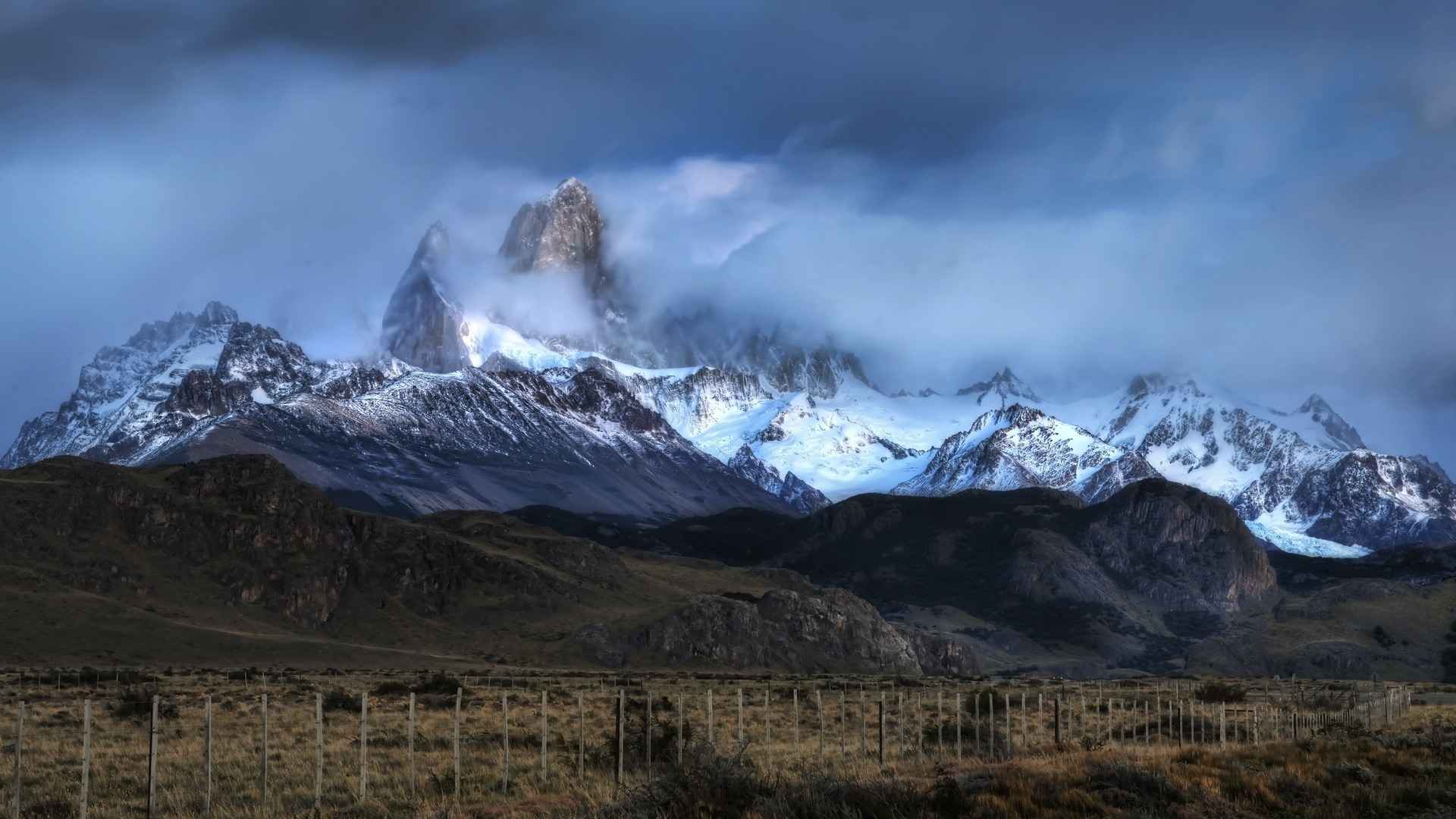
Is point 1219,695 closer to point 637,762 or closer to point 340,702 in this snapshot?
point 340,702

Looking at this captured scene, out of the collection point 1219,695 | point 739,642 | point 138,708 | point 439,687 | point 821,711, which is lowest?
point 739,642

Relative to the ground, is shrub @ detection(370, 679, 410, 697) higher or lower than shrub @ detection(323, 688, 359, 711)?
lower

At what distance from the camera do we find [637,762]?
36.7 metres

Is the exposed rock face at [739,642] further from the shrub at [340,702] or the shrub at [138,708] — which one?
the shrub at [138,708]

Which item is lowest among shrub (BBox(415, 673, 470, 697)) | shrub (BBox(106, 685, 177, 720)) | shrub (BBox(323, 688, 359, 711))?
shrub (BBox(415, 673, 470, 697))

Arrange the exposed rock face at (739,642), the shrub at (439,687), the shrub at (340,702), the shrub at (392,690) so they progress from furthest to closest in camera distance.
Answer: the exposed rock face at (739,642)
the shrub at (439,687)
the shrub at (392,690)
the shrub at (340,702)

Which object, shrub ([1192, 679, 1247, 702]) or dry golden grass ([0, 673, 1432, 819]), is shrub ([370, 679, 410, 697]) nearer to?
dry golden grass ([0, 673, 1432, 819])

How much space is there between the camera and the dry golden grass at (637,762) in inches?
938

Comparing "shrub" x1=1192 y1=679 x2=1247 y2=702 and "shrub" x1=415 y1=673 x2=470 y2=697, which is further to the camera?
"shrub" x1=1192 y1=679 x2=1247 y2=702

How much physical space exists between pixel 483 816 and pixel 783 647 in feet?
554

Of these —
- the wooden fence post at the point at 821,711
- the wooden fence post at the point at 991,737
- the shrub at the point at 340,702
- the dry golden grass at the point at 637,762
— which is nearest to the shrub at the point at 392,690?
the dry golden grass at the point at 637,762

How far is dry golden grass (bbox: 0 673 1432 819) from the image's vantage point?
78.2ft

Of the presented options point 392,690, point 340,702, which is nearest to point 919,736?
point 340,702

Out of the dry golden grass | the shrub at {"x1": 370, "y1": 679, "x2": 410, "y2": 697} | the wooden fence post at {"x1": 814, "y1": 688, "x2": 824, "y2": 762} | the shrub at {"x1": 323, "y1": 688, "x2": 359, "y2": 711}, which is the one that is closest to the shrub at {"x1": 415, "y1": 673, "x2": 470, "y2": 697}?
the shrub at {"x1": 370, "y1": 679, "x2": 410, "y2": 697}
